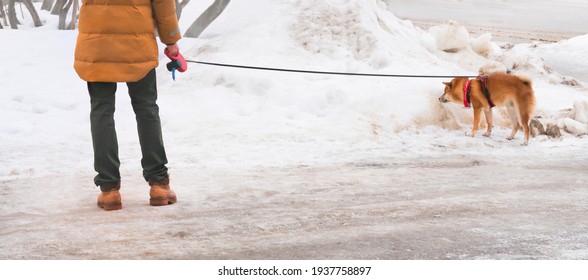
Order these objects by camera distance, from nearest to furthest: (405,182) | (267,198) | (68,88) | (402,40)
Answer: (267,198) < (405,182) < (68,88) < (402,40)

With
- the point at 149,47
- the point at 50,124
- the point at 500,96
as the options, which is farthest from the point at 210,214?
the point at 500,96

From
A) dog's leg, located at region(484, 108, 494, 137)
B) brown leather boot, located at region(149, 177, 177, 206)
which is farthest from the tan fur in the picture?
brown leather boot, located at region(149, 177, 177, 206)

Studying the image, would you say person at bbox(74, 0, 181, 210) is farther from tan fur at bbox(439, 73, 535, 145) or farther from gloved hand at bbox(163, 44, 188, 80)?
tan fur at bbox(439, 73, 535, 145)

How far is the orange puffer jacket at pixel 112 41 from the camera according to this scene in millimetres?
5027

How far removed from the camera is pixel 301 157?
7.29 m

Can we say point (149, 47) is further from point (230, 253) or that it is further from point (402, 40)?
point (402, 40)

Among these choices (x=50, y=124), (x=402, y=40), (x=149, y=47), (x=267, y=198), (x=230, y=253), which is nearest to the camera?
(x=230, y=253)

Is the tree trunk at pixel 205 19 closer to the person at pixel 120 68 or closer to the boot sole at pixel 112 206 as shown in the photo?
the person at pixel 120 68

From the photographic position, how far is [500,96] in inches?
331

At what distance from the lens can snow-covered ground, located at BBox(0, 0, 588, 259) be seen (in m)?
4.91

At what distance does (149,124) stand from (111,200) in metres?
0.56

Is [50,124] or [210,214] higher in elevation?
[210,214]

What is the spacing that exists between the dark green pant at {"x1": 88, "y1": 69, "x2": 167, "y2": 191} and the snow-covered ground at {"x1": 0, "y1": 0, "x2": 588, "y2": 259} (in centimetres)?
28

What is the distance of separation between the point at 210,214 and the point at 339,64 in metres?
4.84
